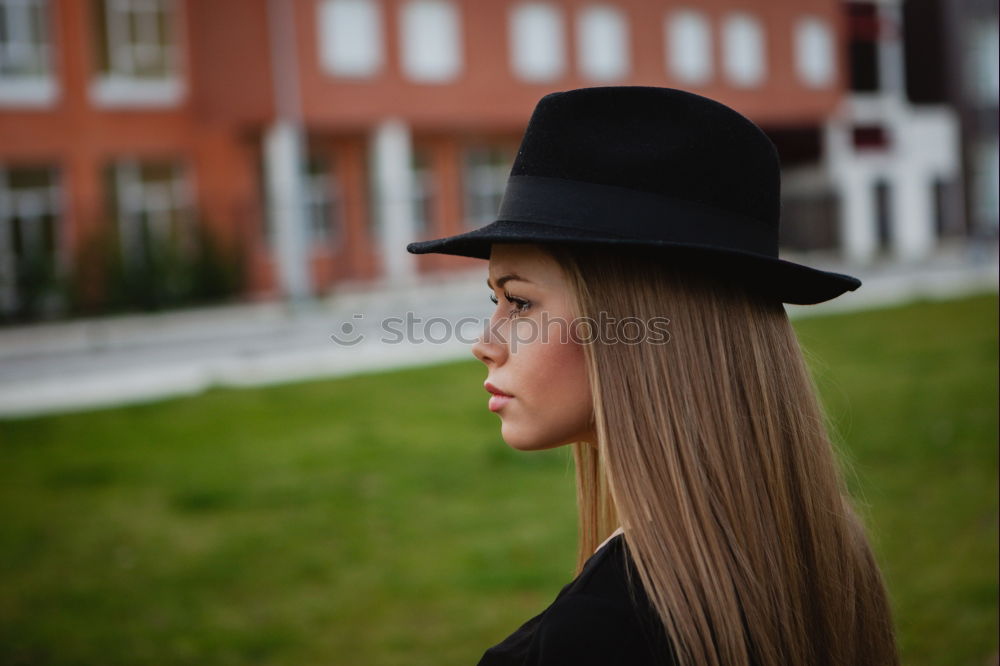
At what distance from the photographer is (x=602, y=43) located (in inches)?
1086

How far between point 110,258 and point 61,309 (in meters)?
1.29

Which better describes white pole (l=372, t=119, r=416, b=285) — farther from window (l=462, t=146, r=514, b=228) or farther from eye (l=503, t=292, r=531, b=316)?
eye (l=503, t=292, r=531, b=316)

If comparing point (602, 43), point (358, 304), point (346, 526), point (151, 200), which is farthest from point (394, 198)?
point (346, 526)

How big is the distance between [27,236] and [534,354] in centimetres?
2053

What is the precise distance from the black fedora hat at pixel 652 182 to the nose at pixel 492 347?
16 centimetres

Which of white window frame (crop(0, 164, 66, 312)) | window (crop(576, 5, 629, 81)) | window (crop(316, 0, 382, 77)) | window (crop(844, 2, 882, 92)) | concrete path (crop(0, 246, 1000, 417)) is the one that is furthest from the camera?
window (crop(844, 2, 882, 92))

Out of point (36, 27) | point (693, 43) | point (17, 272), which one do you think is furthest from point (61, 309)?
point (693, 43)

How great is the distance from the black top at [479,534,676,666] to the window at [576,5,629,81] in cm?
2692

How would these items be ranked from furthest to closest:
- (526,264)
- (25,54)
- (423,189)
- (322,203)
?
(423,189), (322,203), (25,54), (526,264)

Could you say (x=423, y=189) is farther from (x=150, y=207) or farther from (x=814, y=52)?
(x=814, y=52)

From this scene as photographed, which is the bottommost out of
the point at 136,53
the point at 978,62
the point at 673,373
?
the point at 673,373

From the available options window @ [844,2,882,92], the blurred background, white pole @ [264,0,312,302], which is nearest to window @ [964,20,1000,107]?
the blurred background

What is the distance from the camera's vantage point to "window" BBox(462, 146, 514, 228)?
86.6ft

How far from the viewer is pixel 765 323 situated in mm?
1564
